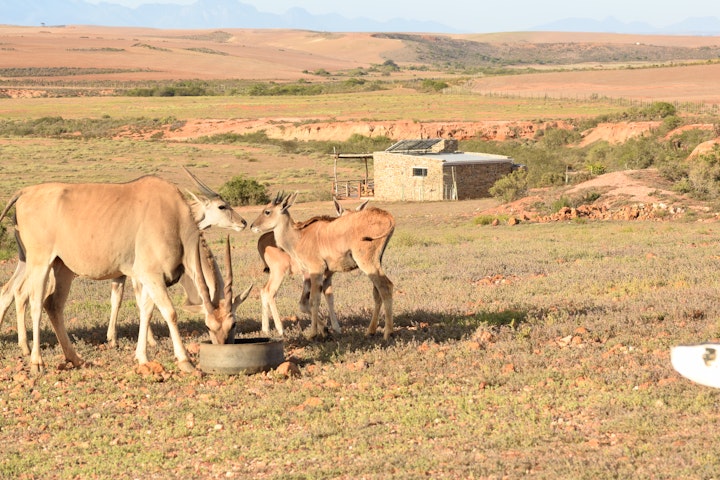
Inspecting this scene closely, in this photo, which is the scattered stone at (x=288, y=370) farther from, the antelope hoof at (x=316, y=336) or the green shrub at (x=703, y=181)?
the green shrub at (x=703, y=181)

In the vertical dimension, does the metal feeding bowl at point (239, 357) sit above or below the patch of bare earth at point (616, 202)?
above

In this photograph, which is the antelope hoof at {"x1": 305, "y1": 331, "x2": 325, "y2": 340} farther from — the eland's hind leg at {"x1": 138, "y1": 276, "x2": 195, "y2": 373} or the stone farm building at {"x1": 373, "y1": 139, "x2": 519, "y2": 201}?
the stone farm building at {"x1": 373, "y1": 139, "x2": 519, "y2": 201}

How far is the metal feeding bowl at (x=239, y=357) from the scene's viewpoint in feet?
34.2

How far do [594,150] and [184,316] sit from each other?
52.0 meters

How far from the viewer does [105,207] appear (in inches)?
435

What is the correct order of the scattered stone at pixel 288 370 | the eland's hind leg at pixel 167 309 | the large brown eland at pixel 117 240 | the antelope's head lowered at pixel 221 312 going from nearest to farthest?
the scattered stone at pixel 288 370 < the antelope's head lowered at pixel 221 312 < the eland's hind leg at pixel 167 309 < the large brown eland at pixel 117 240

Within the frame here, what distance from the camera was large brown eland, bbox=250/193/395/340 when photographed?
11922mm

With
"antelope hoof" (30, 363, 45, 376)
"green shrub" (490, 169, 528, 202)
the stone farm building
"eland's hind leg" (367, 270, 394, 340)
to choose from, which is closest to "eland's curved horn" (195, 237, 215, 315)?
"antelope hoof" (30, 363, 45, 376)

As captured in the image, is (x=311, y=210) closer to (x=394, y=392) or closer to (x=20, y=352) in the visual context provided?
(x=20, y=352)

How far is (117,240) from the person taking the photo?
10.9 m

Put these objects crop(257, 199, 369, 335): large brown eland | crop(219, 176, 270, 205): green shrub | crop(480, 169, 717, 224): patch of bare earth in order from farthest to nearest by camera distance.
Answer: crop(219, 176, 270, 205): green shrub < crop(480, 169, 717, 224): patch of bare earth < crop(257, 199, 369, 335): large brown eland

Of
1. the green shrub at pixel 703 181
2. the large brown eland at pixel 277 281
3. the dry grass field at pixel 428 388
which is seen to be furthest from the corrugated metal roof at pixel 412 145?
the large brown eland at pixel 277 281

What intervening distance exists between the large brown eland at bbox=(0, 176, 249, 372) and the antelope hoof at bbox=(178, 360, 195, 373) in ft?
0.03

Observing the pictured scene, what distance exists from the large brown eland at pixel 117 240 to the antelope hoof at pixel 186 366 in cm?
1
